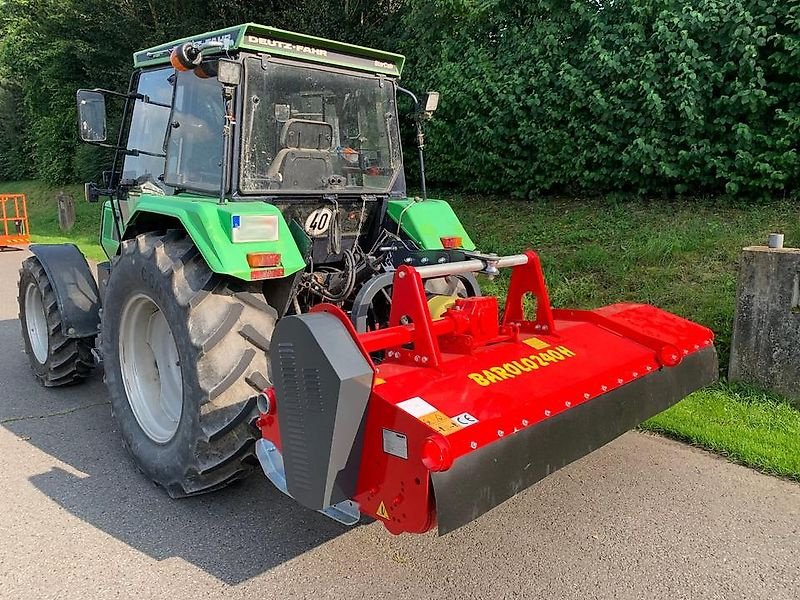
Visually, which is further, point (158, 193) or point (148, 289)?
point (158, 193)

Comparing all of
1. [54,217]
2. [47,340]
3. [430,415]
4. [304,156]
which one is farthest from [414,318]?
[54,217]

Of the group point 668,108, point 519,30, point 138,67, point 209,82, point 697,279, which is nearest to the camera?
point 209,82

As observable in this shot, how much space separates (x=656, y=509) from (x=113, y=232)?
394 cm

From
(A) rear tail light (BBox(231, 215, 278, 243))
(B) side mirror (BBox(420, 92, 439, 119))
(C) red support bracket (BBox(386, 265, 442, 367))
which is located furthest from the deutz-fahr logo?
(C) red support bracket (BBox(386, 265, 442, 367))

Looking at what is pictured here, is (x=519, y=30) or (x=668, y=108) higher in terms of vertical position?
(x=519, y=30)

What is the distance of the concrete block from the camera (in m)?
4.32

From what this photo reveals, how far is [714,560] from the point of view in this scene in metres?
2.84

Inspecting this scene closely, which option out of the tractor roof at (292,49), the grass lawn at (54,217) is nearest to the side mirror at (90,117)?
the tractor roof at (292,49)

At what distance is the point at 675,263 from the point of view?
596 centimetres

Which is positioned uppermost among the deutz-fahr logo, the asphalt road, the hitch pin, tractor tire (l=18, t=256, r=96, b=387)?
the deutz-fahr logo

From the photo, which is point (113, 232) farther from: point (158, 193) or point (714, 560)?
point (714, 560)

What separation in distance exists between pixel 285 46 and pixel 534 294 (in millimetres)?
1879

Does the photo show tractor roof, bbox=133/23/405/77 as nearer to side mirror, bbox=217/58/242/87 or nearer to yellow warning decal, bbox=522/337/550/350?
side mirror, bbox=217/58/242/87

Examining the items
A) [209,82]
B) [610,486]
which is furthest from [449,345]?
[209,82]
